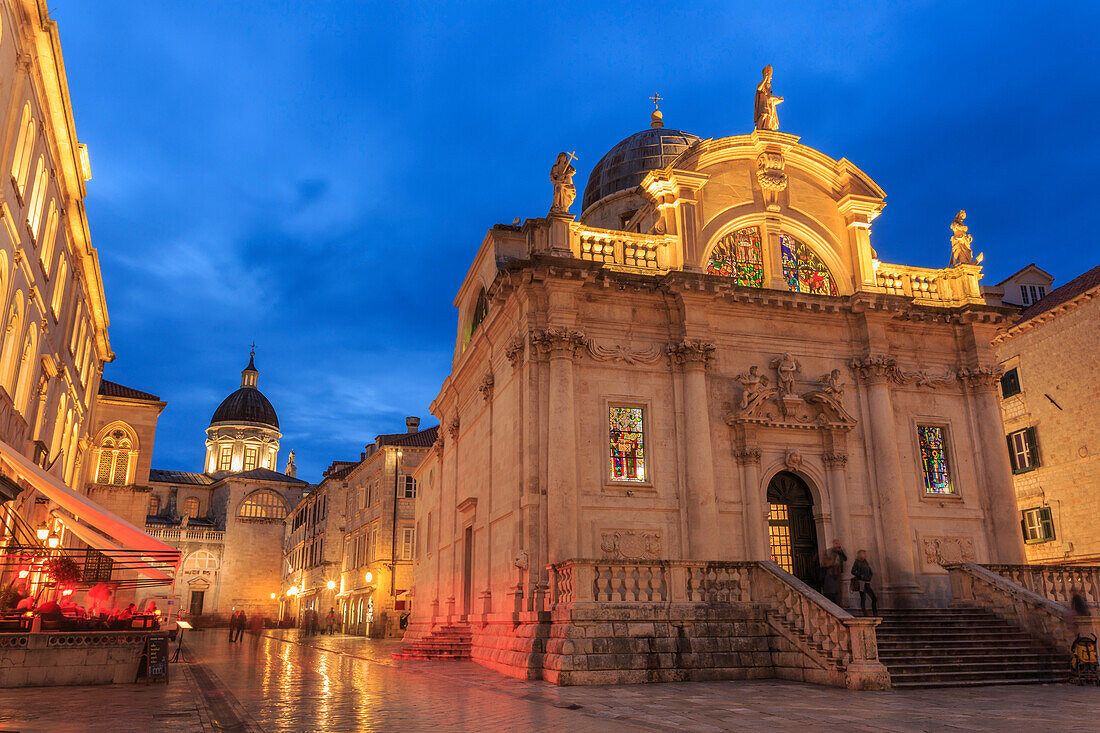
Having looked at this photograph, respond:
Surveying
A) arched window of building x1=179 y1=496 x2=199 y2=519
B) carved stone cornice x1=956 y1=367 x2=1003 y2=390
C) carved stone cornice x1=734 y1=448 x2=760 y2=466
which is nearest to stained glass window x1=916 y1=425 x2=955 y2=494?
carved stone cornice x1=956 y1=367 x2=1003 y2=390

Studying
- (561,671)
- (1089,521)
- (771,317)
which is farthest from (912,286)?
(561,671)

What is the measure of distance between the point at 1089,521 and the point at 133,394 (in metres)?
46.4

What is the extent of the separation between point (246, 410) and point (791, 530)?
282ft

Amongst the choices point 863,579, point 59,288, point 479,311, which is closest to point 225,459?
point 59,288

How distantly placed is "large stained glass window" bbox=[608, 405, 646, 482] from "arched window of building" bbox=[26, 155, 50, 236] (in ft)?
49.8

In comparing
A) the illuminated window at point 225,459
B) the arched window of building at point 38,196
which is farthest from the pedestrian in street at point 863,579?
the illuminated window at point 225,459

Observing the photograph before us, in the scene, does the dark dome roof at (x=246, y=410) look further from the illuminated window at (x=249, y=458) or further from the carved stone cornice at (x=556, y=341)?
the carved stone cornice at (x=556, y=341)

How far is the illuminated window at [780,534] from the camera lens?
22141 mm

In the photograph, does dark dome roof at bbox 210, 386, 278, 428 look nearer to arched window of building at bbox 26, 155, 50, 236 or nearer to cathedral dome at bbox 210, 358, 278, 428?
cathedral dome at bbox 210, 358, 278, 428

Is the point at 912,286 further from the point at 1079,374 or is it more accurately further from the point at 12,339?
the point at 12,339

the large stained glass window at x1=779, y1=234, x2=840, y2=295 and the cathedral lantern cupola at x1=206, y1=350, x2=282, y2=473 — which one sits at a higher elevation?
the cathedral lantern cupola at x1=206, y1=350, x2=282, y2=473

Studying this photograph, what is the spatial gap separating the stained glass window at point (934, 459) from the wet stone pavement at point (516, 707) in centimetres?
908

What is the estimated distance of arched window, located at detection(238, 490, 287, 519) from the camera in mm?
81500

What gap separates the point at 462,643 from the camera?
23.4m
